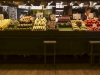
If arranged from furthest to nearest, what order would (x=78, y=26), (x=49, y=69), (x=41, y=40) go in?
(x=78, y=26), (x=41, y=40), (x=49, y=69)

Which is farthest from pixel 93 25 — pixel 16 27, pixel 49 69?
pixel 16 27

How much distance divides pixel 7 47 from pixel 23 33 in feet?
2.40

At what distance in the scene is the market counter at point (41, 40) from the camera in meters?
7.47

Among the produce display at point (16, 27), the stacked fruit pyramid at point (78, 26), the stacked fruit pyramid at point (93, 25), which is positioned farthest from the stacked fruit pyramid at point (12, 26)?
the stacked fruit pyramid at point (93, 25)

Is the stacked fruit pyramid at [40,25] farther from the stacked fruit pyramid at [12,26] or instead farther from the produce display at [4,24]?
the produce display at [4,24]

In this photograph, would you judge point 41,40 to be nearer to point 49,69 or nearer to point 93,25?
point 49,69

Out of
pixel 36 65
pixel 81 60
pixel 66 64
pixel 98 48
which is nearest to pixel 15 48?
pixel 36 65

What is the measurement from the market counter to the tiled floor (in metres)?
0.47

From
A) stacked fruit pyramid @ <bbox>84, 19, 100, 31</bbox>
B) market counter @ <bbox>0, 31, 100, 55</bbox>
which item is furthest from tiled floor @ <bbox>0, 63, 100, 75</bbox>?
stacked fruit pyramid @ <bbox>84, 19, 100, 31</bbox>

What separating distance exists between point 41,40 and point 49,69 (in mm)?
1081

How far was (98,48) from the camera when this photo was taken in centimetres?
755

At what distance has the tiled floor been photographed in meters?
6.54

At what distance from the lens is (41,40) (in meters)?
7.50

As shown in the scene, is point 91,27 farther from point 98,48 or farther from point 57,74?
A: point 57,74
